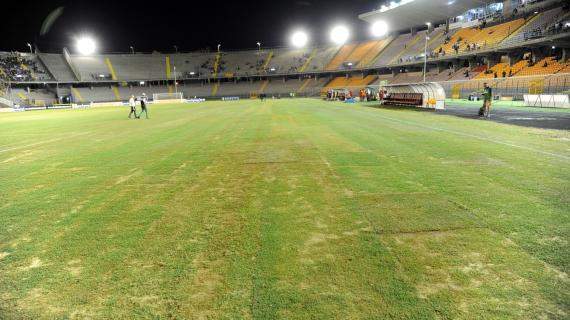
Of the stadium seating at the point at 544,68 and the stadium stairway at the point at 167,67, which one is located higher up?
the stadium stairway at the point at 167,67

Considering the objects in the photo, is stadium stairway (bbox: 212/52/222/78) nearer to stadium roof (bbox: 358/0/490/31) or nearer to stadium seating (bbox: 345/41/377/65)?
stadium seating (bbox: 345/41/377/65)

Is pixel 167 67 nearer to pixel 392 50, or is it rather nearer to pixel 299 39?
pixel 299 39

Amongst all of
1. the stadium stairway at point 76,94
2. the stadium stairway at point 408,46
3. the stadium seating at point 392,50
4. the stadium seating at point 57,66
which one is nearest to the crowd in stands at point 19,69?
the stadium seating at point 57,66

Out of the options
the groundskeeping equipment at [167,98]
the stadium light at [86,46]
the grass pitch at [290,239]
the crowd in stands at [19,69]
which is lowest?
the grass pitch at [290,239]

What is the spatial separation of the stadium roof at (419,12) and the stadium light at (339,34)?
11633 millimetres

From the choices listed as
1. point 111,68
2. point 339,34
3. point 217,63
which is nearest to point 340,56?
point 339,34

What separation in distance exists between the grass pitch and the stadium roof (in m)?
66.5

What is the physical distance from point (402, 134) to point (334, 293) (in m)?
11.4

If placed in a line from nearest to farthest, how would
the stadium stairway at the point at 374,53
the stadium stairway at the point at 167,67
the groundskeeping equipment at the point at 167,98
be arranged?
the groundskeeping equipment at the point at 167,98 < the stadium stairway at the point at 374,53 < the stadium stairway at the point at 167,67

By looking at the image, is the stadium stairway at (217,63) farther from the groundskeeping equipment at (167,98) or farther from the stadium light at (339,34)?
the stadium light at (339,34)

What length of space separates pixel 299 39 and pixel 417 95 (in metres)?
73.2

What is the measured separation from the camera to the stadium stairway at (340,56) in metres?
87.2

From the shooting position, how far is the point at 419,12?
69.7 metres

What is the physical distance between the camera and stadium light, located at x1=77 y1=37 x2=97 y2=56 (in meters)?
85.1
